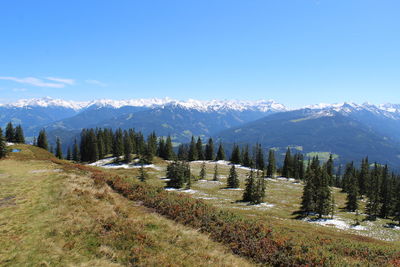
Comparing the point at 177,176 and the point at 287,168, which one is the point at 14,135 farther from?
the point at 287,168

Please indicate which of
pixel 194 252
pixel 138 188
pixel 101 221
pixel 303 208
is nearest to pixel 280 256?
pixel 194 252

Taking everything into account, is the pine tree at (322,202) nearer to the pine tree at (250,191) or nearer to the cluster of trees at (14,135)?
the pine tree at (250,191)

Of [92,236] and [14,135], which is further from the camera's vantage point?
[14,135]

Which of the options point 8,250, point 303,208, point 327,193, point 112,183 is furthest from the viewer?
point 303,208

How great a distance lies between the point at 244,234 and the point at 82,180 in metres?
21.6

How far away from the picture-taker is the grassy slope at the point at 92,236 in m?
A: 12.6

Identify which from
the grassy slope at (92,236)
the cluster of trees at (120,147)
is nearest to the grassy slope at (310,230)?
the grassy slope at (92,236)

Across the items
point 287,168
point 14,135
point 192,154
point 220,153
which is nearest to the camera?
point 14,135

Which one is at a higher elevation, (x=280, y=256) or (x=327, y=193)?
(x=280, y=256)

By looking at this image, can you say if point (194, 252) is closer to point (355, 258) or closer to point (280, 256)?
point (280, 256)

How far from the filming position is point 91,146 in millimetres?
124625

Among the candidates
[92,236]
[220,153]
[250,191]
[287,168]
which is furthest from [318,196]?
[220,153]

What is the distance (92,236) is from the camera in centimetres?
1502

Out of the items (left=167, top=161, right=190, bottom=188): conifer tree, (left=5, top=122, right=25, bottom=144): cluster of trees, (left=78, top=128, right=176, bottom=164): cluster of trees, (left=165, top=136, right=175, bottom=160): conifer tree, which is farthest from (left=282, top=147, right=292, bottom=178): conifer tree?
(left=5, top=122, right=25, bottom=144): cluster of trees
